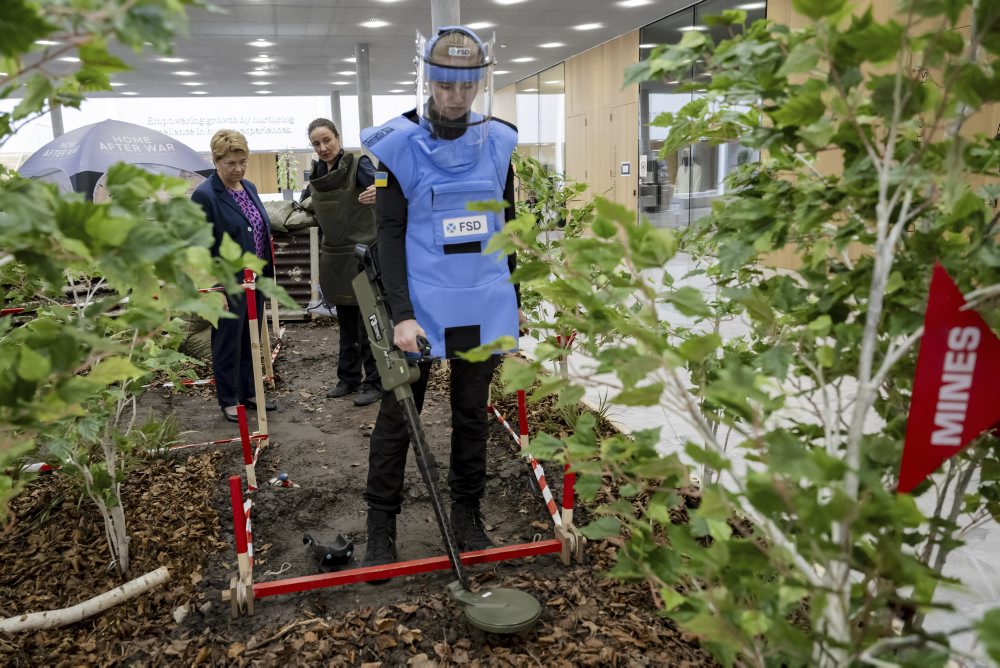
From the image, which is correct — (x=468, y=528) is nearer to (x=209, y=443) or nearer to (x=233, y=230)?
(x=209, y=443)

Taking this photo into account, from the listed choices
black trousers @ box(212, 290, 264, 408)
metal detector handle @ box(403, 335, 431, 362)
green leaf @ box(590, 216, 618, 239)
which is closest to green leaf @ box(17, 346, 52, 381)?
green leaf @ box(590, 216, 618, 239)

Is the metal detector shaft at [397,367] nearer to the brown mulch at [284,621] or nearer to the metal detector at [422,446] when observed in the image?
the metal detector at [422,446]

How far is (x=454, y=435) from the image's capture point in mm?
2291

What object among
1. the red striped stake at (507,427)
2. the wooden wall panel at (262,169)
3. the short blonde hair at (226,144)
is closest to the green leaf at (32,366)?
the red striped stake at (507,427)

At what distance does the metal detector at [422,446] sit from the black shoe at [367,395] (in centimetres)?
212

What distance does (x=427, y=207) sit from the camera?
197cm

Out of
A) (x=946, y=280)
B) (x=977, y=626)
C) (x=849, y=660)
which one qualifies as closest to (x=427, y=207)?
(x=946, y=280)

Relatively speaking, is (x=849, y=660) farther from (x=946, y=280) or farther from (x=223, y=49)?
(x=223, y=49)

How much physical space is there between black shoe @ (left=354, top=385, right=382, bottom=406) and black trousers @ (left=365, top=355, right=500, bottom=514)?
1.95m

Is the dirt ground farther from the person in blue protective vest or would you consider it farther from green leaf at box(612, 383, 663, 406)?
green leaf at box(612, 383, 663, 406)

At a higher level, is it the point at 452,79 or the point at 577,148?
the point at 577,148

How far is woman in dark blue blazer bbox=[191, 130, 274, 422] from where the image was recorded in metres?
3.43

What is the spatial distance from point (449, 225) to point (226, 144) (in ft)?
6.55

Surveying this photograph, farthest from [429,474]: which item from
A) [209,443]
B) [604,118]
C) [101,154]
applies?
[604,118]
